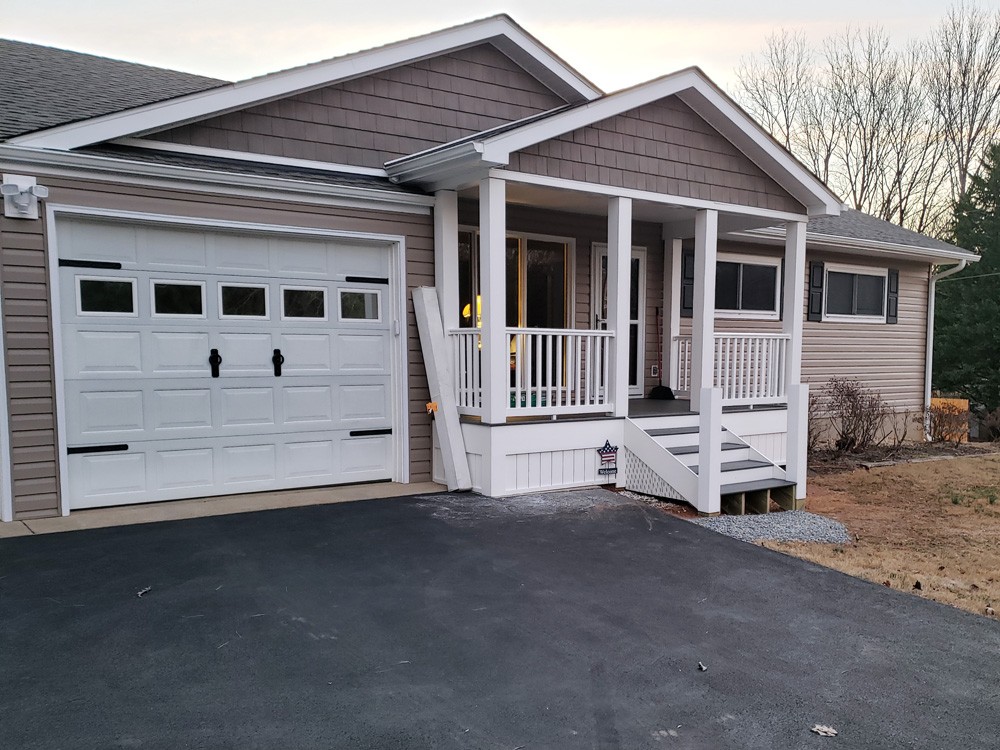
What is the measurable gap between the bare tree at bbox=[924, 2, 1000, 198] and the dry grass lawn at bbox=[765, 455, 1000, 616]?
16.2 meters

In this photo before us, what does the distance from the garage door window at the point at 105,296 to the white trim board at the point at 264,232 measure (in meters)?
0.18

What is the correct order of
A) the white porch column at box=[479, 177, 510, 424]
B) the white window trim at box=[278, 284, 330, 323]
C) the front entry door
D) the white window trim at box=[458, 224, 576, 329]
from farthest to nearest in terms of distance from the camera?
the front entry door → the white window trim at box=[458, 224, 576, 329] → the white window trim at box=[278, 284, 330, 323] → the white porch column at box=[479, 177, 510, 424]

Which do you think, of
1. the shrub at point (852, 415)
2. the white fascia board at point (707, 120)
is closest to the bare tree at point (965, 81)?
the shrub at point (852, 415)

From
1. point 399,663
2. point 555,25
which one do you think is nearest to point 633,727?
point 399,663

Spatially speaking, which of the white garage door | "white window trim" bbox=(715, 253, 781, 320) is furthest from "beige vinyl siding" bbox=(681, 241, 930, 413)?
the white garage door

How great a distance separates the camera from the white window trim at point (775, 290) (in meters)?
9.98

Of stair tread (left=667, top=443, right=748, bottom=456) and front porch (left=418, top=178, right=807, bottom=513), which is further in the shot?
stair tread (left=667, top=443, right=748, bottom=456)

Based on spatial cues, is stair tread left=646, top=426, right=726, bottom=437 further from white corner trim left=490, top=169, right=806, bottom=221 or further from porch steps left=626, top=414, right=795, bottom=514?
white corner trim left=490, top=169, right=806, bottom=221

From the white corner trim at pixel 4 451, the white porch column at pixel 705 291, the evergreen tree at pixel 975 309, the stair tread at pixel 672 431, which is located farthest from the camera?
the evergreen tree at pixel 975 309

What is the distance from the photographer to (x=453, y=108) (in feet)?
25.2

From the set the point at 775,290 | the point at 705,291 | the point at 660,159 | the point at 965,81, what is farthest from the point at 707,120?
the point at 965,81

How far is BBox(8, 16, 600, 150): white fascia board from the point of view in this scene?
17.6 feet

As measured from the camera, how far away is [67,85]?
23.2 feet

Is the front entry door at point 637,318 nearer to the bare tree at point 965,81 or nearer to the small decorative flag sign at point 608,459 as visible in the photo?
the small decorative flag sign at point 608,459
